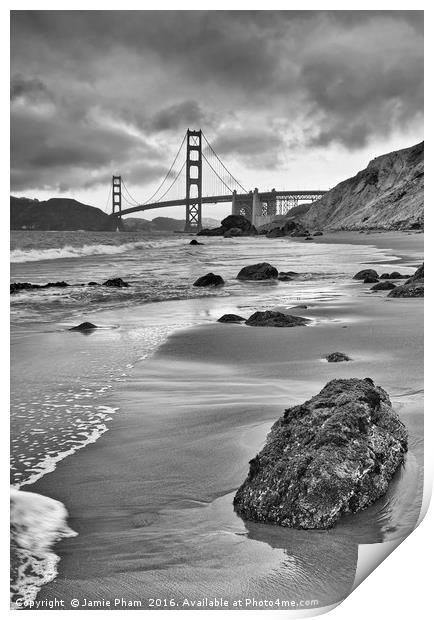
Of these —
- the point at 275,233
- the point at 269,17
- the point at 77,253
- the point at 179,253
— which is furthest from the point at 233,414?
the point at 77,253

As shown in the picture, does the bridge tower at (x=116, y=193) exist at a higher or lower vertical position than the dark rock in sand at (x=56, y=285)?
higher

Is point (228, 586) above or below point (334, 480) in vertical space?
below

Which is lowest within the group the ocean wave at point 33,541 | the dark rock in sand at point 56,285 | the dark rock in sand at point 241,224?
the ocean wave at point 33,541

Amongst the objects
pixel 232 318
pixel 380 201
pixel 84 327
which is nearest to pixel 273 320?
pixel 232 318

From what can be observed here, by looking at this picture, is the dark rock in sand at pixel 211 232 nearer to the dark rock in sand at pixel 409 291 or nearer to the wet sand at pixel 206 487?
the dark rock in sand at pixel 409 291

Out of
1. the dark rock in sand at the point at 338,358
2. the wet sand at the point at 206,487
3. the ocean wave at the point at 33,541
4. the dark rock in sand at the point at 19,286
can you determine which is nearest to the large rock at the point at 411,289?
the wet sand at the point at 206,487

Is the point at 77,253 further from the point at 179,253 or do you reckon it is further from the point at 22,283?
the point at 22,283
